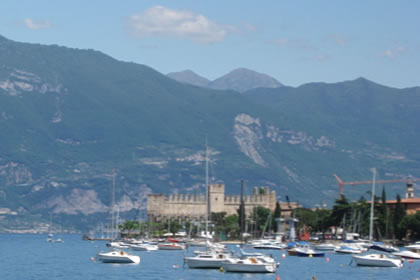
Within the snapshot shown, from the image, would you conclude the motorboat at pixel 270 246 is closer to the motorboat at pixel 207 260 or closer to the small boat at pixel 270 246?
the small boat at pixel 270 246

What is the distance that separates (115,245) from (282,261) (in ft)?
164

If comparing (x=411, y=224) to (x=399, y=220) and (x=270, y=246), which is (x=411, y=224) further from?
(x=270, y=246)

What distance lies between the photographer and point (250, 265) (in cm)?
10250

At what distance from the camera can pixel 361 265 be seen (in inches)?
4705

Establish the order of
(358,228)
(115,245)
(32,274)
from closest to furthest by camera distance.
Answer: (32,274) → (115,245) → (358,228)

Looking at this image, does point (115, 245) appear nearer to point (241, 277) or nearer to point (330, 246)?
point (330, 246)

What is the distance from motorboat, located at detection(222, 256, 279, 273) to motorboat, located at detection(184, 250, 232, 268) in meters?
2.95

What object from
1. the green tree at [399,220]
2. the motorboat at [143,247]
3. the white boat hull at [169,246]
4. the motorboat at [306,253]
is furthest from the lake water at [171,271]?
the green tree at [399,220]

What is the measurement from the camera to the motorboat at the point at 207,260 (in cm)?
10744

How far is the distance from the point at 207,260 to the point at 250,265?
22.5ft

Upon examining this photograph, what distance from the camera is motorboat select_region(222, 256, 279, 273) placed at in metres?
102

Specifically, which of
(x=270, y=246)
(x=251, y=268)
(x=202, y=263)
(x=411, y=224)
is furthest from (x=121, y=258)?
(x=411, y=224)

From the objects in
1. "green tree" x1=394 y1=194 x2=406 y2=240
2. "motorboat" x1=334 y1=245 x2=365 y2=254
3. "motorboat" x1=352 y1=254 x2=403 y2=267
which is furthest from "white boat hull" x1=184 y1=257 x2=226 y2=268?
"green tree" x1=394 y1=194 x2=406 y2=240

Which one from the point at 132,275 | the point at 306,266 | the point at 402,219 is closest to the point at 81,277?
the point at 132,275
